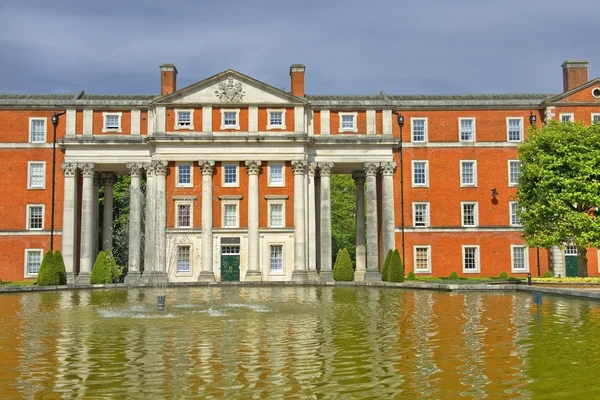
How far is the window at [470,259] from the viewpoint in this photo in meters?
50.2

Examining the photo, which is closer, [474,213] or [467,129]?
[474,213]

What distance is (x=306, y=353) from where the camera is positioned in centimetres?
1349

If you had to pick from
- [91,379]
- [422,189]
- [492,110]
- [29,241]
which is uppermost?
[492,110]

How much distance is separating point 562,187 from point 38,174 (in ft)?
124

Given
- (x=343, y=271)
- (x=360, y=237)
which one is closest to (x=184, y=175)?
(x=343, y=271)

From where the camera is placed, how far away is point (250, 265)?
48.0 m

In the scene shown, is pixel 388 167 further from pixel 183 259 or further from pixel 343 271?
pixel 183 259

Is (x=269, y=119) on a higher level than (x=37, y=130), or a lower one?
higher

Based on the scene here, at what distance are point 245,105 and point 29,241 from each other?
19.5 meters

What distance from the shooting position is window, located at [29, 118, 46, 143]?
49.8m

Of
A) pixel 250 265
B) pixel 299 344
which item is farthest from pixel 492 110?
pixel 299 344

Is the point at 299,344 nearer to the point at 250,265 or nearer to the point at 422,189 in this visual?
the point at 250,265

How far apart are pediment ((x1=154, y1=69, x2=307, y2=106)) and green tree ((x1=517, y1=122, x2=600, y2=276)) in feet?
59.9

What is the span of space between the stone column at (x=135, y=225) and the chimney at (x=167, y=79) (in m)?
6.59
